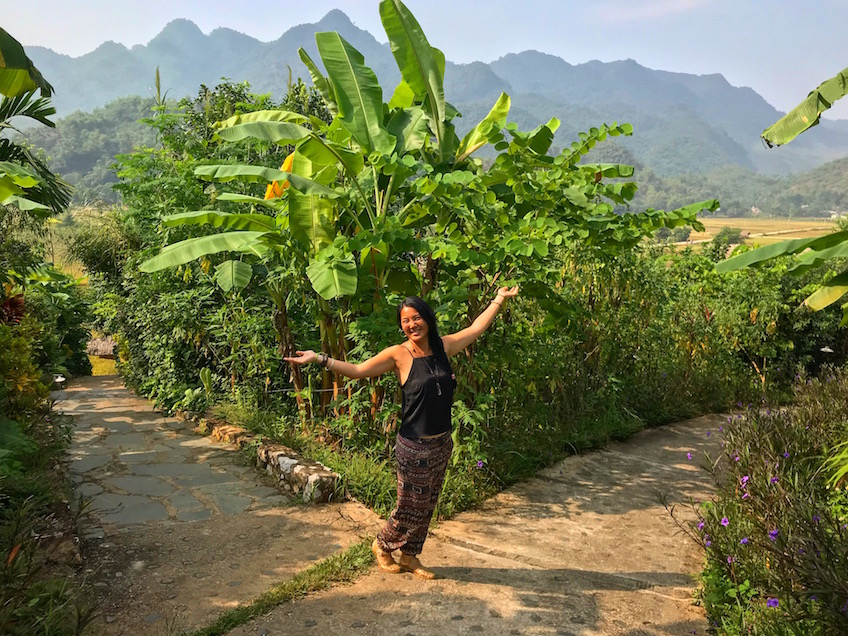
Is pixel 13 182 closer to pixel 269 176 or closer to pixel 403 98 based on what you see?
pixel 269 176

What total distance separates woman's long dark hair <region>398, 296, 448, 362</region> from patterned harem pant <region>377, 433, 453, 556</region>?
0.48m

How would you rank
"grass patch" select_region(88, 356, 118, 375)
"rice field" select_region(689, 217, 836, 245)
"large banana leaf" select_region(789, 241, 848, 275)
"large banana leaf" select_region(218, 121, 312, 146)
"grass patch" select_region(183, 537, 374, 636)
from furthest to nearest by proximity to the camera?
"rice field" select_region(689, 217, 836, 245) < "grass patch" select_region(88, 356, 118, 375) < "large banana leaf" select_region(218, 121, 312, 146) < "large banana leaf" select_region(789, 241, 848, 275) < "grass patch" select_region(183, 537, 374, 636)

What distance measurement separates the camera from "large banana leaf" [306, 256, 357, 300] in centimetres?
486

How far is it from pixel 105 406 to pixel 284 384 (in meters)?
3.53

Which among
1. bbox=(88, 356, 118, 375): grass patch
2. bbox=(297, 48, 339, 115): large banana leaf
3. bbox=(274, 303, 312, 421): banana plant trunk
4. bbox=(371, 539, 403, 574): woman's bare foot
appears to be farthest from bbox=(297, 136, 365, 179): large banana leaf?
bbox=(88, 356, 118, 375): grass patch

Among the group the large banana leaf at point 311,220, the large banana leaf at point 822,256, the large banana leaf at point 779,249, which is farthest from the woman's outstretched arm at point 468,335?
the large banana leaf at point 311,220

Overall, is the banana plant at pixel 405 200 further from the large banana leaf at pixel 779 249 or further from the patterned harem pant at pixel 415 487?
the patterned harem pant at pixel 415 487

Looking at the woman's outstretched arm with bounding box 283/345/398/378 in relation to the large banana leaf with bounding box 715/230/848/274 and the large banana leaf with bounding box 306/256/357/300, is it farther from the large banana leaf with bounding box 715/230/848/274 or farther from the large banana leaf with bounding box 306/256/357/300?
the large banana leaf with bounding box 715/230/848/274

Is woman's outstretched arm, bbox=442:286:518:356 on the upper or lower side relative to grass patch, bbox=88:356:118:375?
upper

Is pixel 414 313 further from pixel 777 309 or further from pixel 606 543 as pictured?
pixel 777 309

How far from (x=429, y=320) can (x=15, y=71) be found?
347 centimetres

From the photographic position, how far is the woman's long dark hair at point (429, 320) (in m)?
3.61

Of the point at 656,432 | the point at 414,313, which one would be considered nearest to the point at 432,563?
the point at 414,313

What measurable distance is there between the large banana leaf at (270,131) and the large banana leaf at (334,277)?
49.2 inches
